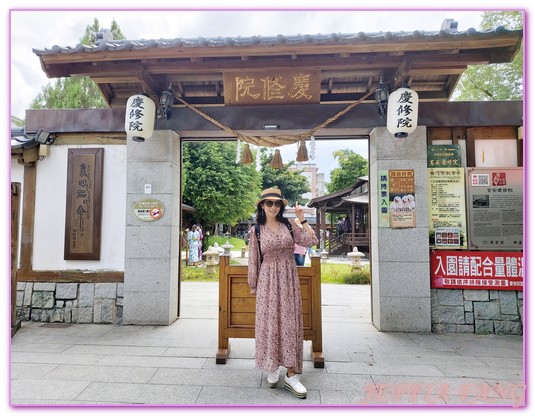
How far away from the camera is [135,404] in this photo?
2773mm

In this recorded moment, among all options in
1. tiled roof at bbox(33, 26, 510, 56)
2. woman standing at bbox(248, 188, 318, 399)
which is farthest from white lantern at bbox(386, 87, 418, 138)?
woman standing at bbox(248, 188, 318, 399)

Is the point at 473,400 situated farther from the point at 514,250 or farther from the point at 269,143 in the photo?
the point at 269,143

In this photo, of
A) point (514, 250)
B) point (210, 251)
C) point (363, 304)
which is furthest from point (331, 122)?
point (210, 251)

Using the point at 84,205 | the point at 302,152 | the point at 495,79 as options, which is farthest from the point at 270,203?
the point at 495,79

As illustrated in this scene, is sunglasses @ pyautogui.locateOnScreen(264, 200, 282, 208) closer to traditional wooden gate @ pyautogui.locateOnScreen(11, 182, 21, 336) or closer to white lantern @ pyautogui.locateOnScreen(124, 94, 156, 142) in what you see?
white lantern @ pyautogui.locateOnScreen(124, 94, 156, 142)

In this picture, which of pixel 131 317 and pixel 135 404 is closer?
pixel 135 404

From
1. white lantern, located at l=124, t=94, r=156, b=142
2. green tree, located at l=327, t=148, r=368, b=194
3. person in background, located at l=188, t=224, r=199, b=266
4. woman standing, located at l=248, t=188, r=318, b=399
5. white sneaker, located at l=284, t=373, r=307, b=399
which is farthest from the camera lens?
green tree, located at l=327, t=148, r=368, b=194

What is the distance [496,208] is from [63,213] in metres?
6.46

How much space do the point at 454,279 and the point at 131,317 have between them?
4.74 metres

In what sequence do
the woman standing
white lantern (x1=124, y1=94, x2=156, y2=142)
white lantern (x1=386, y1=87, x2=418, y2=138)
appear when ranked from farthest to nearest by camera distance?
white lantern (x1=124, y1=94, x2=156, y2=142)
white lantern (x1=386, y1=87, x2=418, y2=138)
the woman standing

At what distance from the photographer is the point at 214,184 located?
1617 cm

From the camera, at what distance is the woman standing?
9.80ft

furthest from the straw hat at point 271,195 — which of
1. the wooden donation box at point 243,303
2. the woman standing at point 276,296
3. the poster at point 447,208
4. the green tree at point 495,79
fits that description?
the green tree at point 495,79

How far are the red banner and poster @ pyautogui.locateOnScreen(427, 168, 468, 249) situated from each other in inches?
6.8
